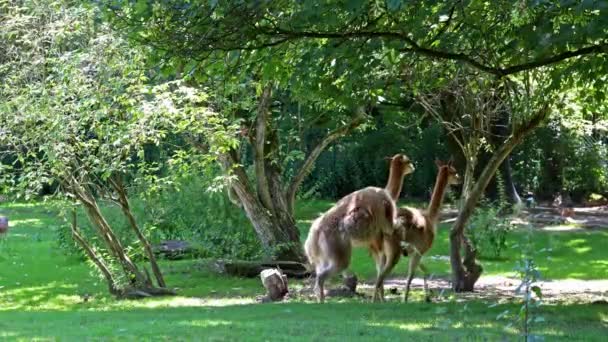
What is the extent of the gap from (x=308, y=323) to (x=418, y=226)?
16.9 feet

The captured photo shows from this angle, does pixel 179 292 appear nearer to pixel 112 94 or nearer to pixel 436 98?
pixel 112 94

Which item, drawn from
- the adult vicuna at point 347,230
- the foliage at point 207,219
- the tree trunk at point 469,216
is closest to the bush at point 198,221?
the foliage at point 207,219

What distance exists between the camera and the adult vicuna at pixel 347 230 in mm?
14617

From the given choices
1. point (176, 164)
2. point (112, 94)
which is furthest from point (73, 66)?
point (176, 164)

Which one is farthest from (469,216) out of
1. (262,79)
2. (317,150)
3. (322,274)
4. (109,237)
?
(109,237)

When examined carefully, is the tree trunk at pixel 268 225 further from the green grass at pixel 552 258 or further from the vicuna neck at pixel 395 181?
the vicuna neck at pixel 395 181

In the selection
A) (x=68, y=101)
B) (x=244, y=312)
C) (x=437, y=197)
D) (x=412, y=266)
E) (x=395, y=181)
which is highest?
(x=68, y=101)

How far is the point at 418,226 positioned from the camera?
50.9ft

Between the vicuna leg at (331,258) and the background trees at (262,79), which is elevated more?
the background trees at (262,79)

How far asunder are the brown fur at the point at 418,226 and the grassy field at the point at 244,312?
2.51 feet

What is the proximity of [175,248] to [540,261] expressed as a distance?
31.4 feet

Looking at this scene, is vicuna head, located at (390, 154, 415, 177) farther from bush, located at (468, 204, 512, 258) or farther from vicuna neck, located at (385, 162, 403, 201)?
bush, located at (468, 204, 512, 258)

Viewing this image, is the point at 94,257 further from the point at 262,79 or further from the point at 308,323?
the point at 308,323

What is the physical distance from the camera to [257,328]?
10.3 metres
